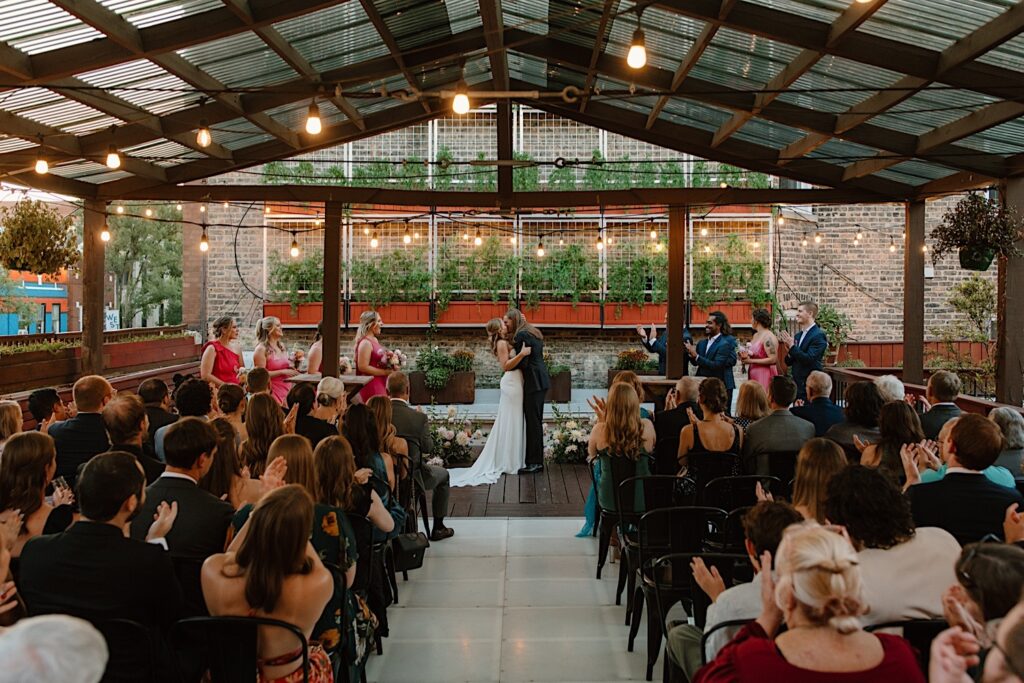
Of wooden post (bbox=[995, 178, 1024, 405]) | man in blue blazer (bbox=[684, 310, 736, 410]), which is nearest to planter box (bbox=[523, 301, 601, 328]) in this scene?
man in blue blazer (bbox=[684, 310, 736, 410])

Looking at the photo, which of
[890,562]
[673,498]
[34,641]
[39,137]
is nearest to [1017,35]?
[673,498]

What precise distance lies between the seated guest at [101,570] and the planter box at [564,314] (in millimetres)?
14306

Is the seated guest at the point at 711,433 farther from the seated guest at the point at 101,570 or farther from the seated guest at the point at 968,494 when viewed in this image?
the seated guest at the point at 101,570

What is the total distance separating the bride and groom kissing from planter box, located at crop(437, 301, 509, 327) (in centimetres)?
816

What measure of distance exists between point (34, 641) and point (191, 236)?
1966 cm

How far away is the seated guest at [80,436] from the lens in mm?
4754

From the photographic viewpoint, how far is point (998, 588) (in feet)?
6.42

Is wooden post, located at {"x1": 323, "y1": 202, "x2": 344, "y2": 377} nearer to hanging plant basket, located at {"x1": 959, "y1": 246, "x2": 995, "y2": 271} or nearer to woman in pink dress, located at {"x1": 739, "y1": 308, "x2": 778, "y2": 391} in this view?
woman in pink dress, located at {"x1": 739, "y1": 308, "x2": 778, "y2": 391}

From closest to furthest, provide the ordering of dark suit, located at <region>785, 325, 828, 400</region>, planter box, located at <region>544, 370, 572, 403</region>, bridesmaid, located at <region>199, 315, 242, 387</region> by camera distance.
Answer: bridesmaid, located at <region>199, 315, 242, 387</region> → dark suit, located at <region>785, 325, 828, 400</region> → planter box, located at <region>544, 370, 572, 403</region>

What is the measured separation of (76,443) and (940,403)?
524 centimetres

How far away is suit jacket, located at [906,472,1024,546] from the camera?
3.23m

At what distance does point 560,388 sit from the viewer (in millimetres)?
15375

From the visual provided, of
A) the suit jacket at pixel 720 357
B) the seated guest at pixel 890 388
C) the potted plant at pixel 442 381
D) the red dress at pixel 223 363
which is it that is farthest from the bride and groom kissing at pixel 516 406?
the potted plant at pixel 442 381

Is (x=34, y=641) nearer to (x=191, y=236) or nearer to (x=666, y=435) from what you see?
(x=666, y=435)
